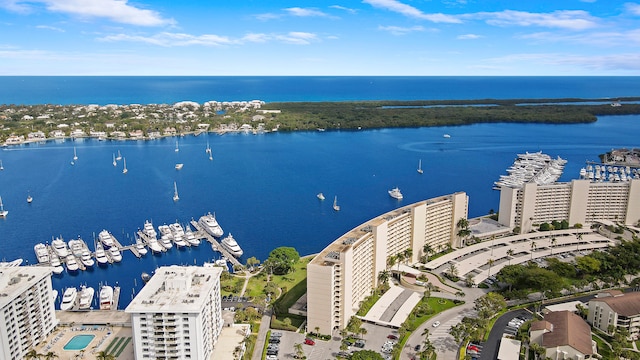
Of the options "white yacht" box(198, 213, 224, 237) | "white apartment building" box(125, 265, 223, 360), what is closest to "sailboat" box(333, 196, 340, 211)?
"white yacht" box(198, 213, 224, 237)

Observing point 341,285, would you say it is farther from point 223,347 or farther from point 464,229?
point 464,229

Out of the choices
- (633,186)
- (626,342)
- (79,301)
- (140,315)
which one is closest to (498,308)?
(626,342)

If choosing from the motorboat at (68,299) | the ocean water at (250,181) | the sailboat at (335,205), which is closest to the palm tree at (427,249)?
the ocean water at (250,181)

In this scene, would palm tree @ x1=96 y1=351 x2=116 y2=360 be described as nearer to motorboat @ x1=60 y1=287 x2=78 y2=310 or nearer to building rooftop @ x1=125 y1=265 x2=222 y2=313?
building rooftop @ x1=125 y1=265 x2=222 y2=313

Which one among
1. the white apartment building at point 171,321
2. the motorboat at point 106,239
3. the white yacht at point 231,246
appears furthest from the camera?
the motorboat at point 106,239

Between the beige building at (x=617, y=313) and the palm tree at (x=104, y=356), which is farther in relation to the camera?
the beige building at (x=617, y=313)

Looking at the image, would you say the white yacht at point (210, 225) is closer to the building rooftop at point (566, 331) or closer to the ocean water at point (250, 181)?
the ocean water at point (250, 181)

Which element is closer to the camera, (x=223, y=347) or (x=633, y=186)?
(x=223, y=347)

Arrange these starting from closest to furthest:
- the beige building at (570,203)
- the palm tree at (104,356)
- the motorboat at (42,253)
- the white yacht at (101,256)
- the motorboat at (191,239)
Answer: the palm tree at (104,356), the motorboat at (42,253), the white yacht at (101,256), the motorboat at (191,239), the beige building at (570,203)
